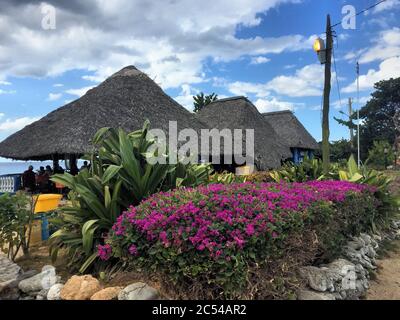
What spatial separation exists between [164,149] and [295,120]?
76.7 ft

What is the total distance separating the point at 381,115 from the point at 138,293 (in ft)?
127

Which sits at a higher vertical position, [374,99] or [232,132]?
[374,99]

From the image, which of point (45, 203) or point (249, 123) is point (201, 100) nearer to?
point (249, 123)

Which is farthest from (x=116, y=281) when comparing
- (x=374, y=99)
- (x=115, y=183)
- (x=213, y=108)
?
(x=374, y=99)

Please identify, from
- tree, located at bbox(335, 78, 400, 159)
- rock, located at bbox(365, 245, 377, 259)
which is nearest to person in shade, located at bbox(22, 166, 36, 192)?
rock, located at bbox(365, 245, 377, 259)

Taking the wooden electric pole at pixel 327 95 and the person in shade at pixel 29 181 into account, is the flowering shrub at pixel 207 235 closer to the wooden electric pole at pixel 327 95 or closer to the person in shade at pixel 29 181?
the wooden electric pole at pixel 327 95

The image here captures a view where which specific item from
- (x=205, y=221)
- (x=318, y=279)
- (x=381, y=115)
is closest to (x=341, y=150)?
(x=381, y=115)

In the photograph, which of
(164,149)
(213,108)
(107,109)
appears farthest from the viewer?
(213,108)

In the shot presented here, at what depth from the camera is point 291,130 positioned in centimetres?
2547

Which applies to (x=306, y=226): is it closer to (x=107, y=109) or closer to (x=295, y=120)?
(x=107, y=109)

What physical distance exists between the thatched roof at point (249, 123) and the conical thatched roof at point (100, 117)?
10.7ft

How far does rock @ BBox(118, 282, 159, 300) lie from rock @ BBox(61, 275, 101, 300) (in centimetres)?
30

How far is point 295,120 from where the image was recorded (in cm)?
2662
